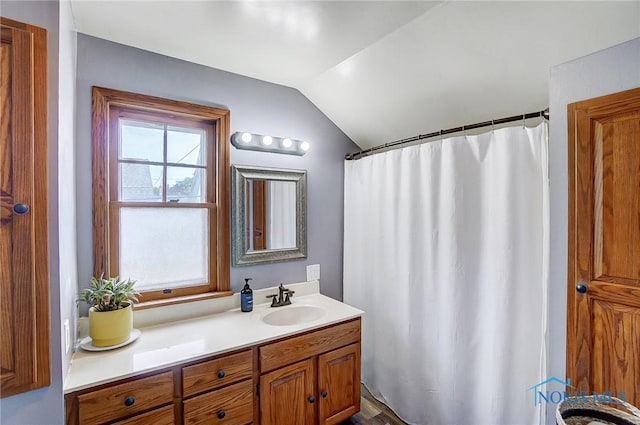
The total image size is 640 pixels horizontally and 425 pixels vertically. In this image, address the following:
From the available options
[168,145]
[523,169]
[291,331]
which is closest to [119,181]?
[168,145]

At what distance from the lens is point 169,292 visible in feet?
5.92

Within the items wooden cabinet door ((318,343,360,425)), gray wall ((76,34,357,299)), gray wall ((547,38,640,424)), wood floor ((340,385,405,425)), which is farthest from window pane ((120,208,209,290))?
gray wall ((547,38,640,424))

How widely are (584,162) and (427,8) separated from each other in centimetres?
99

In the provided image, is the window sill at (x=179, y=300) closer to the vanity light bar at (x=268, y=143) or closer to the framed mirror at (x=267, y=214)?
the framed mirror at (x=267, y=214)

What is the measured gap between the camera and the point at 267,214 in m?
2.18

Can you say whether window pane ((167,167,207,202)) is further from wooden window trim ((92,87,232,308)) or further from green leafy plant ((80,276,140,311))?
green leafy plant ((80,276,140,311))

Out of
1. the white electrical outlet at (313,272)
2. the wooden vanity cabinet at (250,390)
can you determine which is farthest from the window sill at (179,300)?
the white electrical outlet at (313,272)

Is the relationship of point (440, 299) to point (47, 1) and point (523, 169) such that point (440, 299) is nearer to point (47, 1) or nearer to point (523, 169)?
point (523, 169)

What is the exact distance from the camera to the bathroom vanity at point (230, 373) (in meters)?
1.21

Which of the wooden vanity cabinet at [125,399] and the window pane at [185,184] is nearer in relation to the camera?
the wooden vanity cabinet at [125,399]

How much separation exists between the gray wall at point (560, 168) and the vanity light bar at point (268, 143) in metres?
1.51

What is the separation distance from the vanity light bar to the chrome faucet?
99 centimetres

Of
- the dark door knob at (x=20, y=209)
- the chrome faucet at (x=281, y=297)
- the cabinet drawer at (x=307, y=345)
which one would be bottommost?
the cabinet drawer at (x=307, y=345)

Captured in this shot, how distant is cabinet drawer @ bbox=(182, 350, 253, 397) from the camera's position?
4.42ft
